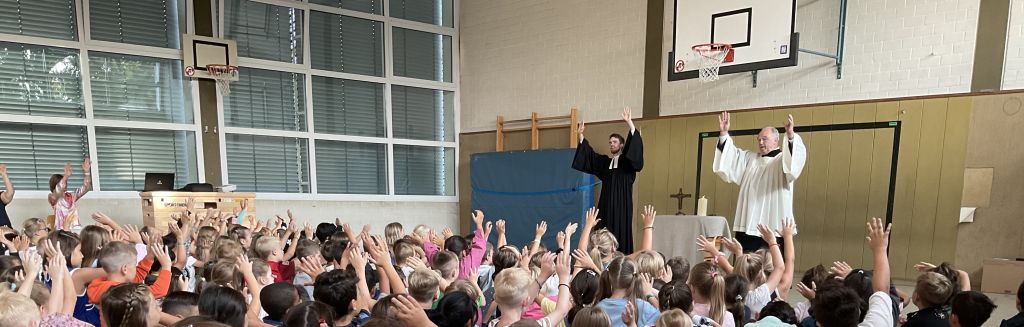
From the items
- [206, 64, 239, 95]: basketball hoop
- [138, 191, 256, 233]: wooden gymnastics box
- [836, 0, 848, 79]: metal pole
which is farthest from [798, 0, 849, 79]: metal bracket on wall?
[206, 64, 239, 95]: basketball hoop

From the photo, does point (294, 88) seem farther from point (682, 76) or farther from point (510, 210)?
point (682, 76)

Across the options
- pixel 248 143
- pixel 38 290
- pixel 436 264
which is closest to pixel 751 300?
pixel 436 264

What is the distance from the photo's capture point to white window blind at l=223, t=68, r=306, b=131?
8.73 meters

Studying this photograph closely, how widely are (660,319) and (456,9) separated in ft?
31.8

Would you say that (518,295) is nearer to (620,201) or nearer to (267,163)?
(620,201)

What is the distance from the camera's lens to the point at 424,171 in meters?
10.5

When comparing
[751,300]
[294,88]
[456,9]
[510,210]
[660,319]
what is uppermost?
[456,9]

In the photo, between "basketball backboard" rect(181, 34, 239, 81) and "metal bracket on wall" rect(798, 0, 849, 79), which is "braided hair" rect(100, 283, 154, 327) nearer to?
"metal bracket on wall" rect(798, 0, 849, 79)

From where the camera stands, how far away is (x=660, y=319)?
5.86ft

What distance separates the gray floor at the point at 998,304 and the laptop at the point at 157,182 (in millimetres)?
7548

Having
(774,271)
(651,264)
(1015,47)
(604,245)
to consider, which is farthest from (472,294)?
(1015,47)

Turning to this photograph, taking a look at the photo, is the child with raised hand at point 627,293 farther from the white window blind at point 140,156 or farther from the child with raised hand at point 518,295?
the white window blind at point 140,156

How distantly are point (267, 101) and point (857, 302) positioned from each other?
8.89 m

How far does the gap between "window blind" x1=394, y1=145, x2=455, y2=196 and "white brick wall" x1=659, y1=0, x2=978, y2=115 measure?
5471mm
